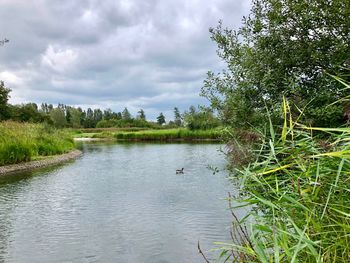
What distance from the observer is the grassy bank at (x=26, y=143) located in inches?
866

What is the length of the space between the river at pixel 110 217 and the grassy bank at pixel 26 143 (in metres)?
3.08

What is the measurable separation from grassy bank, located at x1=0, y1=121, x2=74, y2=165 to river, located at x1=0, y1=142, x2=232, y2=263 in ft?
10.1

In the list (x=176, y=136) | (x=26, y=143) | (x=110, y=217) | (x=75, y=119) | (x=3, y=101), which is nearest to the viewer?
(x=110, y=217)

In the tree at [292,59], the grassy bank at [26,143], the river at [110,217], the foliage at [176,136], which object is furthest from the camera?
the foliage at [176,136]

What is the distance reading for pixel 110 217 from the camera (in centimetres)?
1147

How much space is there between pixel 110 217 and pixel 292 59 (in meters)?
7.08

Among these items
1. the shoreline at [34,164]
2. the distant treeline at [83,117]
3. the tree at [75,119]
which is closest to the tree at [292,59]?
the distant treeline at [83,117]

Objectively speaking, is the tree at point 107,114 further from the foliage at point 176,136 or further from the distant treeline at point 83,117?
the foliage at point 176,136

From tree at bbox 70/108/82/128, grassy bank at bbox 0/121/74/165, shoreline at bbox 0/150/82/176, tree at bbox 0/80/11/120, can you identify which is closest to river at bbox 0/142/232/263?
shoreline at bbox 0/150/82/176

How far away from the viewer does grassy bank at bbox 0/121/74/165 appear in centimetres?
2198

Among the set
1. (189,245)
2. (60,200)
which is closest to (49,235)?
(189,245)

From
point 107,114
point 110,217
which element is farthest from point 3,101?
point 107,114

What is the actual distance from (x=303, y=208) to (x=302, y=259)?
406 millimetres

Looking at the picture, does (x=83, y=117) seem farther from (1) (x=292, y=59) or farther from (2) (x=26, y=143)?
(1) (x=292, y=59)
